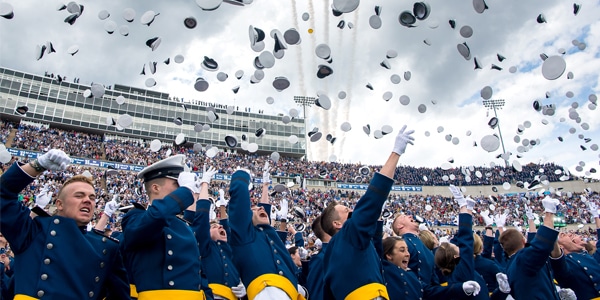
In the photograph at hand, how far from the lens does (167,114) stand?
5978cm

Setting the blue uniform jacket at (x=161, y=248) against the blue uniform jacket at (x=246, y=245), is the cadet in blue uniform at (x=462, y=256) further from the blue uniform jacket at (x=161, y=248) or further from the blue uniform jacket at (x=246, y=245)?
the blue uniform jacket at (x=161, y=248)

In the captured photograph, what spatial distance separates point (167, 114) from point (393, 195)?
36.3 metres

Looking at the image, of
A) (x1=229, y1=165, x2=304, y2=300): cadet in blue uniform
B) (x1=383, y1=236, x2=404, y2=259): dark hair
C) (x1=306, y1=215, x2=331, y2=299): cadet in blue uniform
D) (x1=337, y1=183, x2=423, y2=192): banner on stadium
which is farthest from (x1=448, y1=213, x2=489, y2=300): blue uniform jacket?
(x1=337, y1=183, x2=423, y2=192): banner on stadium

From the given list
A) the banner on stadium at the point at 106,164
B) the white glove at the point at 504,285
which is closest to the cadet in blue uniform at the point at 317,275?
the white glove at the point at 504,285

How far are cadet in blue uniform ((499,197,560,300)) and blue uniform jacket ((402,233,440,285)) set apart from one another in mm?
997

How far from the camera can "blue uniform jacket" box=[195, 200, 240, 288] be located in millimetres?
4582

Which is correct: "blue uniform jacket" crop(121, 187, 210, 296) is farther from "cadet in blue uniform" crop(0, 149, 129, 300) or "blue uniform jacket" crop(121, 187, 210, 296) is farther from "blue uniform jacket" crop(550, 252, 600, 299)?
"blue uniform jacket" crop(550, 252, 600, 299)

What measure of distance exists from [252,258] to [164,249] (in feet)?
2.76

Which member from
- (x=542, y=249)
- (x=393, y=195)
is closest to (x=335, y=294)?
(x=542, y=249)

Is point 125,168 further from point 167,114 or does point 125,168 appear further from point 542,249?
point 542,249

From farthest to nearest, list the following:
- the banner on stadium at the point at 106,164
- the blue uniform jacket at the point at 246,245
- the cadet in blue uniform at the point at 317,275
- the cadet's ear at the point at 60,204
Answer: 1. the banner on stadium at the point at 106,164
2. the cadet in blue uniform at the point at 317,275
3. the blue uniform jacket at the point at 246,245
4. the cadet's ear at the point at 60,204

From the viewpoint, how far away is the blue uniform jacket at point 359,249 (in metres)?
3.09

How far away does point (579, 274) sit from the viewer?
5.50m

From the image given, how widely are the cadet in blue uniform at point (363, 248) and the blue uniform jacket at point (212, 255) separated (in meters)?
1.81
